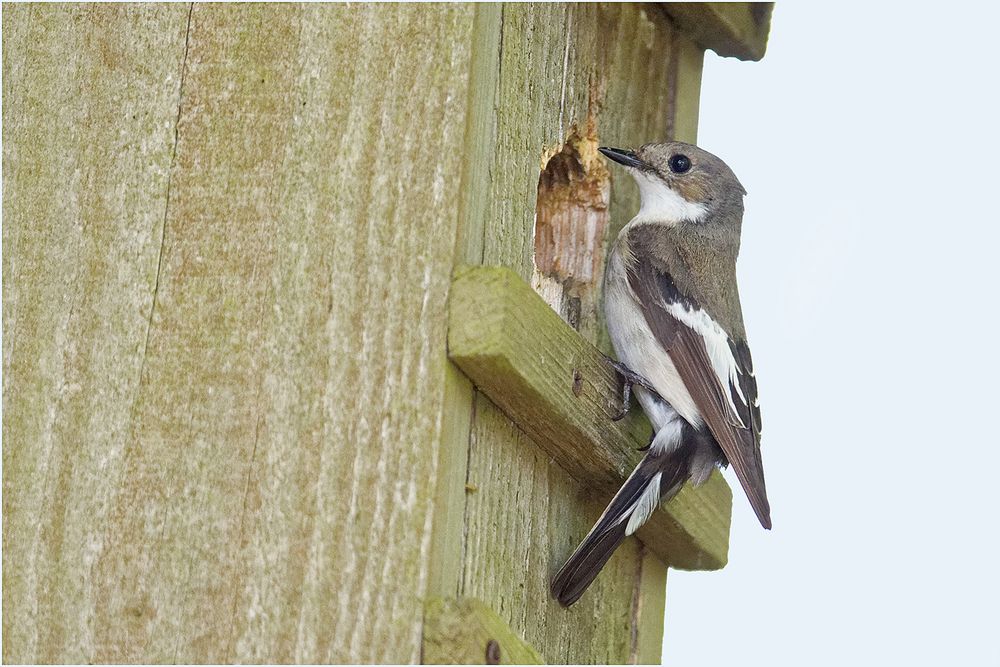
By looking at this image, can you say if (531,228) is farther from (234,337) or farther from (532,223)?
(234,337)

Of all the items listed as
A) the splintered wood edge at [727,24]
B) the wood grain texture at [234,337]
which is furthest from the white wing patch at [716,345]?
the wood grain texture at [234,337]

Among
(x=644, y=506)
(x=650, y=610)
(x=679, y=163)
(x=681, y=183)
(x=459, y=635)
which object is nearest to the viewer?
(x=459, y=635)

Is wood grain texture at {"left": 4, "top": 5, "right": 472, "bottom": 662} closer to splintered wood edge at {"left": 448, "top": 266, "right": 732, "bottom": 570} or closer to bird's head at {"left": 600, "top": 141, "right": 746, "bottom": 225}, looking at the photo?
splintered wood edge at {"left": 448, "top": 266, "right": 732, "bottom": 570}

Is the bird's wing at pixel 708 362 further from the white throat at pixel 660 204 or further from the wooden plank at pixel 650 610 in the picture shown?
the wooden plank at pixel 650 610

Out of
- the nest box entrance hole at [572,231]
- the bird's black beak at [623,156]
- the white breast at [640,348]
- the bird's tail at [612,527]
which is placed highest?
the bird's black beak at [623,156]

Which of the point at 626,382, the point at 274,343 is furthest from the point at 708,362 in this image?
the point at 274,343
